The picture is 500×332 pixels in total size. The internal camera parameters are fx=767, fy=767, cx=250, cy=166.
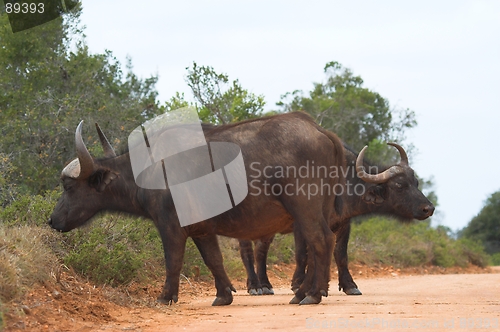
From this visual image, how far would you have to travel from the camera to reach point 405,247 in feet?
75.9

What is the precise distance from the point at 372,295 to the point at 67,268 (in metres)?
4.82

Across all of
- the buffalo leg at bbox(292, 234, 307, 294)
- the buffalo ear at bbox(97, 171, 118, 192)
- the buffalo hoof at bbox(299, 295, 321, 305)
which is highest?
the buffalo ear at bbox(97, 171, 118, 192)

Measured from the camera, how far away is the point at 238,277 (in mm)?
15586

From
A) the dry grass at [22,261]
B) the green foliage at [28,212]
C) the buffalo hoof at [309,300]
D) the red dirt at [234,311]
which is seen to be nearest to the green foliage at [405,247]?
the red dirt at [234,311]

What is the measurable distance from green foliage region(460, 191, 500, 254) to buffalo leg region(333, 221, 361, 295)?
2697 cm

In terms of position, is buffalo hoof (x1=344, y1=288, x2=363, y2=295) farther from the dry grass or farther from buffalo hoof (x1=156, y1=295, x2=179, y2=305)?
the dry grass

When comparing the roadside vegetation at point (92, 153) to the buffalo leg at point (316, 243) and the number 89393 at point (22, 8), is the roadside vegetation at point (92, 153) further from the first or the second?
the buffalo leg at point (316, 243)

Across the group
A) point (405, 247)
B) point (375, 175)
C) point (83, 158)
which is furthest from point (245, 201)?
point (405, 247)

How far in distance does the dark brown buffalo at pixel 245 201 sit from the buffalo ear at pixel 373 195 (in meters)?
2.62

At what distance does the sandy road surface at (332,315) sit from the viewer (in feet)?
23.8

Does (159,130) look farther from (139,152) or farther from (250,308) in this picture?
(250,308)

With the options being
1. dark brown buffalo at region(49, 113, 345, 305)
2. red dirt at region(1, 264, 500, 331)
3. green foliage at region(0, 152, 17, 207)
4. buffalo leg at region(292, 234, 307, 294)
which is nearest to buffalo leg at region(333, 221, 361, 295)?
red dirt at region(1, 264, 500, 331)

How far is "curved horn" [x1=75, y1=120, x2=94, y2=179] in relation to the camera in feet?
33.4

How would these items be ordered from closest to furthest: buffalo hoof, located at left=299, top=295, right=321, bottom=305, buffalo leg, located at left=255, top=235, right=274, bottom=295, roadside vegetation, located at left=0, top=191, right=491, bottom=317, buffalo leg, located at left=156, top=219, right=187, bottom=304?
roadside vegetation, located at left=0, top=191, right=491, bottom=317 → buffalo hoof, located at left=299, top=295, right=321, bottom=305 → buffalo leg, located at left=156, top=219, right=187, bottom=304 → buffalo leg, located at left=255, top=235, right=274, bottom=295
